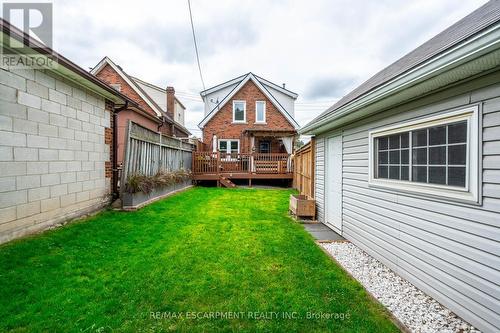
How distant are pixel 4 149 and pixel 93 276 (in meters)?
2.64

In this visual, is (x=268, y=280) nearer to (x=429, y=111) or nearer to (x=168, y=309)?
(x=168, y=309)

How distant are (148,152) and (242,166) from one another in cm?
698

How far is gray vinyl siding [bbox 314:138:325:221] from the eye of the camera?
6.46m

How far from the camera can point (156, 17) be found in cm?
721

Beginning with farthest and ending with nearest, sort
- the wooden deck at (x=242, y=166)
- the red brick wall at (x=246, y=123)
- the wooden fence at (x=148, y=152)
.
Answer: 1. the red brick wall at (x=246, y=123)
2. the wooden deck at (x=242, y=166)
3. the wooden fence at (x=148, y=152)

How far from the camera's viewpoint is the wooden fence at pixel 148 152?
22.2 feet

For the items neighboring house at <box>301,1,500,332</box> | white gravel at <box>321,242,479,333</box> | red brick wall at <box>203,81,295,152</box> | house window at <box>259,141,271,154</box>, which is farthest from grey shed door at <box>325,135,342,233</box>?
house window at <box>259,141,271,154</box>

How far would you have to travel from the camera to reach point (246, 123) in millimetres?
17453

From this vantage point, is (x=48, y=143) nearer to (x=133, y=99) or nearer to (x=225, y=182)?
(x=225, y=182)

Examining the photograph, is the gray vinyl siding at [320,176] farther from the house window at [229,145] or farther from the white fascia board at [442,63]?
the house window at [229,145]

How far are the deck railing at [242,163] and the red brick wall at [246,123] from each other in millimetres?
2909

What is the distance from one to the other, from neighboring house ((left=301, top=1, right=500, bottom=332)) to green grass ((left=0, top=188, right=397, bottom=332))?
2.93 feet

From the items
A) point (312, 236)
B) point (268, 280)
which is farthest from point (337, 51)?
point (268, 280)

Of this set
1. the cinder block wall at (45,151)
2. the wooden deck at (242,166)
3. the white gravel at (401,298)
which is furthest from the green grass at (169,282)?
the wooden deck at (242,166)
